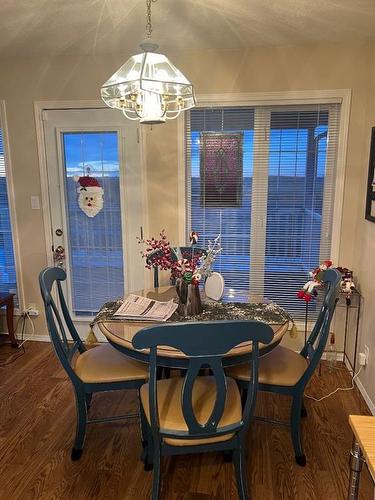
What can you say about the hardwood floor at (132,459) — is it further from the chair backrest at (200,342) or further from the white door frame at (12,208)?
the white door frame at (12,208)

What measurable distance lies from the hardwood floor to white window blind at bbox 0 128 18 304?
1.10 meters

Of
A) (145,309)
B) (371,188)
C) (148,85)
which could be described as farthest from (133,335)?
(371,188)

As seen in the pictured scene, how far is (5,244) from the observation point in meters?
3.30

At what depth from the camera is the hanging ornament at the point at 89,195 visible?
121 inches

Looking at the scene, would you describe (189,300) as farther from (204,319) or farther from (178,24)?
(178,24)

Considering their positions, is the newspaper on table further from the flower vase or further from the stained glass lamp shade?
the stained glass lamp shade

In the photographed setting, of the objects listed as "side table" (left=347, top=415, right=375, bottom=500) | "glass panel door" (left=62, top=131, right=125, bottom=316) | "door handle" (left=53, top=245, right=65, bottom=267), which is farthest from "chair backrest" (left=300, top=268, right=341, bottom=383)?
"door handle" (left=53, top=245, right=65, bottom=267)

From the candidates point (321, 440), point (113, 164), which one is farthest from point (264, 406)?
point (113, 164)

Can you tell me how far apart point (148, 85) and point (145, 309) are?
1.18m

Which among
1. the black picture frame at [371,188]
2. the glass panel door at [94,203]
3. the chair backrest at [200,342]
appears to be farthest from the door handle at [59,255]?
the black picture frame at [371,188]

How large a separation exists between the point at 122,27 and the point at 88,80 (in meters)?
0.68

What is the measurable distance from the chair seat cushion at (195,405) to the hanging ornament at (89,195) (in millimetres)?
1772

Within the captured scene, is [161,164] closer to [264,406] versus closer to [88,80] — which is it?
[88,80]

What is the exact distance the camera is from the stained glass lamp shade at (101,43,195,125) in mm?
1625
